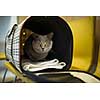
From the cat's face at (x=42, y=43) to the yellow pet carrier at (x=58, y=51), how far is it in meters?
0.02

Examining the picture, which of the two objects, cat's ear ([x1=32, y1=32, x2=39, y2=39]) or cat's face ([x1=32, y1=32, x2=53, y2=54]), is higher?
cat's ear ([x1=32, y1=32, x2=39, y2=39])

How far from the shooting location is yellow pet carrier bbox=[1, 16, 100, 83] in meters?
0.81

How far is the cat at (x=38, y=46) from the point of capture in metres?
0.90

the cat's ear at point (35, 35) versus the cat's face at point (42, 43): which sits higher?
the cat's ear at point (35, 35)

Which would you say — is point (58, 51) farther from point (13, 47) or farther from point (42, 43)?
point (13, 47)

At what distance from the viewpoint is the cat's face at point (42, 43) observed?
0.90 metres

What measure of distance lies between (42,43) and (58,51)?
74 mm

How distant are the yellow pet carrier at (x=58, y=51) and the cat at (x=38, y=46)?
2 cm

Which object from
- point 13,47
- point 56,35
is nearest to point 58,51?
point 56,35

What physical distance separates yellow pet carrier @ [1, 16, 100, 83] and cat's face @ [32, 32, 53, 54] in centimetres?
2

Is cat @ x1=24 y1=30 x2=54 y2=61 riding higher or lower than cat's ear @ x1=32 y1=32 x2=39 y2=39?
lower

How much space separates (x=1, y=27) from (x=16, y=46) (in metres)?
0.09
